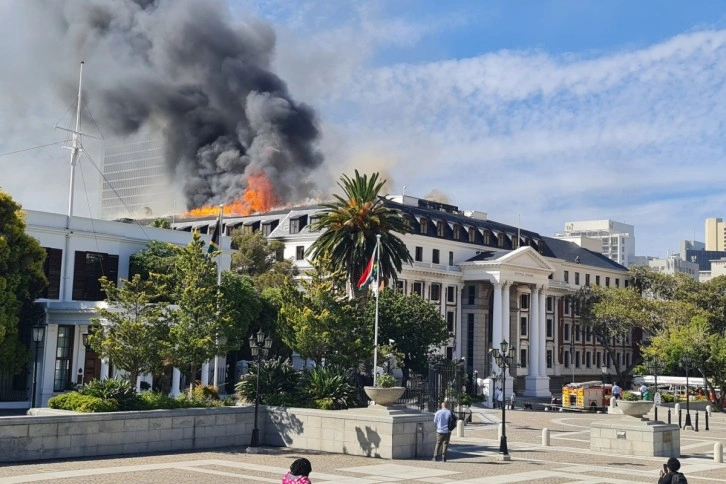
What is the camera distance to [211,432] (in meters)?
31.4

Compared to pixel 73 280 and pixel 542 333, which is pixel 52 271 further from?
pixel 542 333

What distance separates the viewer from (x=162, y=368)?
117ft

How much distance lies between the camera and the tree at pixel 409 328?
68188 mm

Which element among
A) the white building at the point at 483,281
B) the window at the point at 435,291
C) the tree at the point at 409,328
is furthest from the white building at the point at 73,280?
the window at the point at 435,291

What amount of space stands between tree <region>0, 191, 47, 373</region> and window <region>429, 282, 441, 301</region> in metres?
50.8

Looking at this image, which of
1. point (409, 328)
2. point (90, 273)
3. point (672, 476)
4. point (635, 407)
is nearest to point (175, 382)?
point (90, 273)

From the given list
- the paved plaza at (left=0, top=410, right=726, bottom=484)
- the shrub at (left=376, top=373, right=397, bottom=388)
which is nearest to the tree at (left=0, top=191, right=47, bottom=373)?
the paved plaza at (left=0, top=410, right=726, bottom=484)

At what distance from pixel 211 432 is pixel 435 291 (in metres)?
61.9

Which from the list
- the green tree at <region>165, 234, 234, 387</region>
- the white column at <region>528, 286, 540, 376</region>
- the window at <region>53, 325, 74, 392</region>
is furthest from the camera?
the white column at <region>528, 286, 540, 376</region>

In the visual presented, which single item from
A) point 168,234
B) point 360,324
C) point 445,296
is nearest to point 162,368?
point 360,324

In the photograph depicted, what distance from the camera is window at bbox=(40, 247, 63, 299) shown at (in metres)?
51.6

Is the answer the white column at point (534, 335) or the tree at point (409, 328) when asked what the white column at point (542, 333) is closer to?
the white column at point (534, 335)

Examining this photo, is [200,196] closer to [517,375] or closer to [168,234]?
[517,375]

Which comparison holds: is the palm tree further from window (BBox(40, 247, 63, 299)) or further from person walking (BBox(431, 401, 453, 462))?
person walking (BBox(431, 401, 453, 462))
